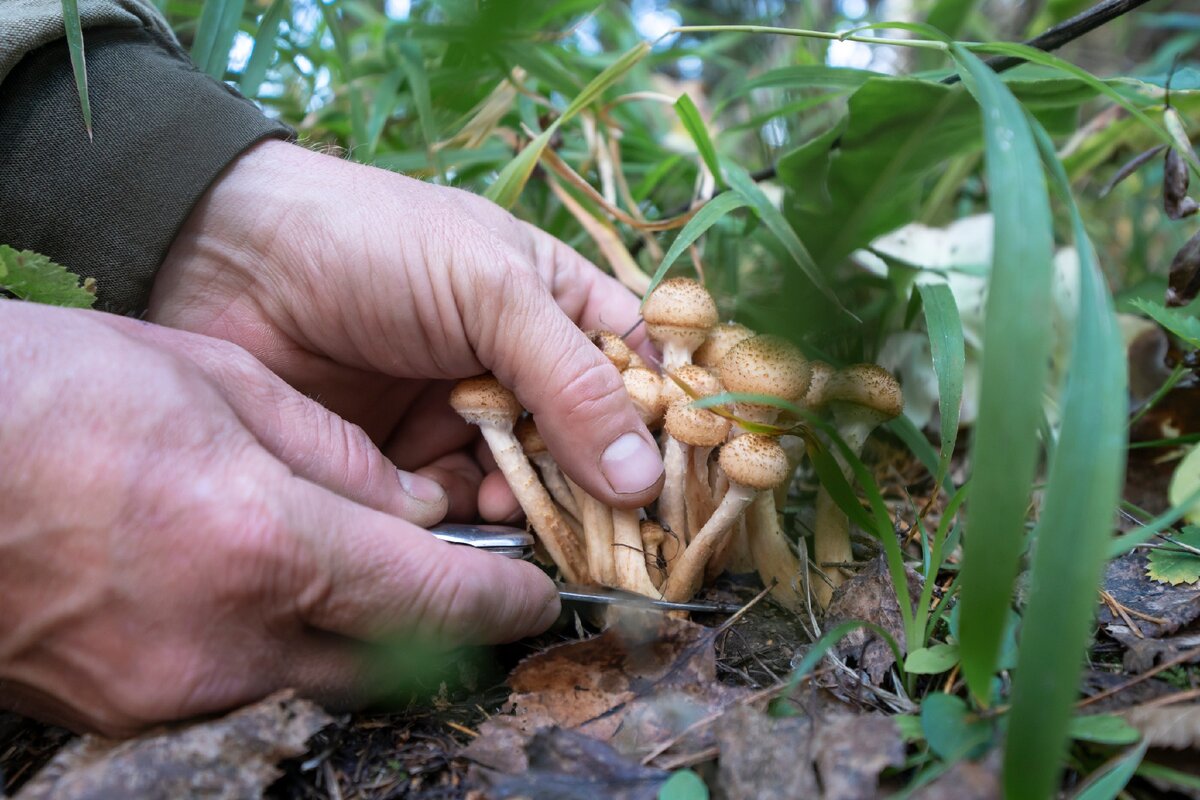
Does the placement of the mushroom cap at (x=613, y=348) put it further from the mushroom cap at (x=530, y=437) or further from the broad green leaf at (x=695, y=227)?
the mushroom cap at (x=530, y=437)

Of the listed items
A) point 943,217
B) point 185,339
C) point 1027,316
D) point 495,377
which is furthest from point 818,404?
point 943,217

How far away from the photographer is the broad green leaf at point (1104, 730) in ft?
3.05

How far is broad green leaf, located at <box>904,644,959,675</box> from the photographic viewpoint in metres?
1.11

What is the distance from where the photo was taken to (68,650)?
3.52ft

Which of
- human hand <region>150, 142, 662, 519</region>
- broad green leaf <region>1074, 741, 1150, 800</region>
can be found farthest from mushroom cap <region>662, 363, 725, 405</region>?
broad green leaf <region>1074, 741, 1150, 800</region>

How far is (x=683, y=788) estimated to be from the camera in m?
1.01

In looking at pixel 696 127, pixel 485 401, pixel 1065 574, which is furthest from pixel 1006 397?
pixel 696 127

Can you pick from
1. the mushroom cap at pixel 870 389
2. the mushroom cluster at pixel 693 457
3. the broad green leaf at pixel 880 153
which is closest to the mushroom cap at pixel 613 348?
the mushroom cluster at pixel 693 457

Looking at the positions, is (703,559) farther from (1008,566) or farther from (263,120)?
(263,120)

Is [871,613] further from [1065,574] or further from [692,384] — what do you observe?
[1065,574]

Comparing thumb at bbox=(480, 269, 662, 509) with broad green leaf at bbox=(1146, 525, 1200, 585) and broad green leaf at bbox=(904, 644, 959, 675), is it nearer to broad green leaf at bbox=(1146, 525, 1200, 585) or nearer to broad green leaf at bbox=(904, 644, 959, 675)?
broad green leaf at bbox=(904, 644, 959, 675)

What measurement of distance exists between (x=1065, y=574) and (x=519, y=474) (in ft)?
3.71

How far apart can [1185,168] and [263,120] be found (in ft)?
6.54

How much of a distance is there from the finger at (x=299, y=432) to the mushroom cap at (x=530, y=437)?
256 millimetres
